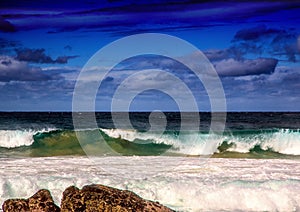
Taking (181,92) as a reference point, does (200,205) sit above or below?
below

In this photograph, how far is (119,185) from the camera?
7.66 m

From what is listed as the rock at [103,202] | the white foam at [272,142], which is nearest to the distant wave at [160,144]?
the white foam at [272,142]

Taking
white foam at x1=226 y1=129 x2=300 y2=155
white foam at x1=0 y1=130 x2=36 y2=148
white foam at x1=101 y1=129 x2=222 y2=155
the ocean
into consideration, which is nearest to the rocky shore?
the ocean

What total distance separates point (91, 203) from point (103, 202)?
110 mm

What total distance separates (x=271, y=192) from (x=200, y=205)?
1118 millimetres

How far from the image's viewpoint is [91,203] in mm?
4480

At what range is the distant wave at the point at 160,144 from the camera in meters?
14.8

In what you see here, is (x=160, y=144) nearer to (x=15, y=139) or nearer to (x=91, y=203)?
(x=15, y=139)

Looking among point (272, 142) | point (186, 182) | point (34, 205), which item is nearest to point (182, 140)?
point (272, 142)

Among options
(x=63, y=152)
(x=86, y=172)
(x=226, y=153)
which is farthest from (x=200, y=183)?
(x=63, y=152)

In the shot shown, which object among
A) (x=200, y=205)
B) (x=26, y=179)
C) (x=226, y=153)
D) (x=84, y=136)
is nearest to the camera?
(x=200, y=205)

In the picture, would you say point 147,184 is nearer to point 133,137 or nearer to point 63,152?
point 63,152

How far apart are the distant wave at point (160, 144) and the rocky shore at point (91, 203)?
9440 mm

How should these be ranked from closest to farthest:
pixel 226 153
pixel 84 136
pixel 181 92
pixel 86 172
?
pixel 86 172, pixel 181 92, pixel 226 153, pixel 84 136
